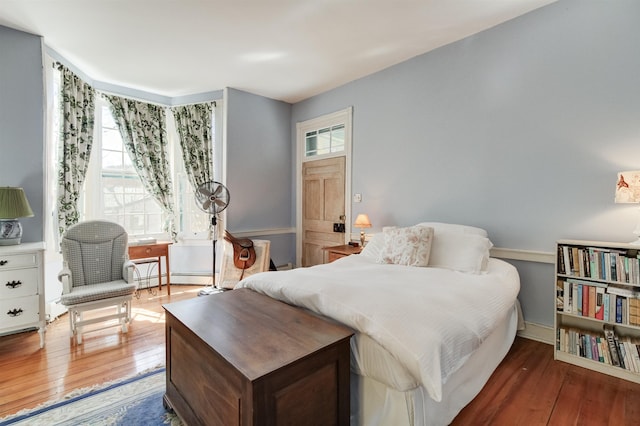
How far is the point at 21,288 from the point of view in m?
2.46

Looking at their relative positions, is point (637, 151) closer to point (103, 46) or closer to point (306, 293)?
point (306, 293)

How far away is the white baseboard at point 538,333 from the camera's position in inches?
99.3

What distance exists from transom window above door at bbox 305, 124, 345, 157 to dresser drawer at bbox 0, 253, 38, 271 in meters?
3.35

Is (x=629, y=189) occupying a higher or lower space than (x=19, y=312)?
higher

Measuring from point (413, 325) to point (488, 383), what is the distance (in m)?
1.14

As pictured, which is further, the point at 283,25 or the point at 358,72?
the point at 358,72

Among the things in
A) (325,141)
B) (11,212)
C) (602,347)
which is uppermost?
(325,141)

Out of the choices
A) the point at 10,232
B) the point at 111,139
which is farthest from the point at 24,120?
the point at 111,139

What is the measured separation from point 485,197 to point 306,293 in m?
2.11

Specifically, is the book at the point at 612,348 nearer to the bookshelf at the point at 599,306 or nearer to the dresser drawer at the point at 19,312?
the bookshelf at the point at 599,306

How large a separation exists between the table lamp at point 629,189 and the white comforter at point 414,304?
2.75 ft

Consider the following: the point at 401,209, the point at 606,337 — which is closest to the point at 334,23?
the point at 401,209

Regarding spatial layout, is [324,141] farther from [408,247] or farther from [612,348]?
[612,348]

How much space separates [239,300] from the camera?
181 centimetres
